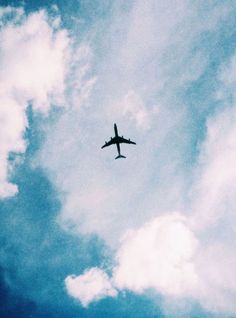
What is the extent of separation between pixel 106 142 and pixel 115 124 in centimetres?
513

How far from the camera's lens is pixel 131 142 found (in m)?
72.0

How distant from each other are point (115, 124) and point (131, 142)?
6.40 metres

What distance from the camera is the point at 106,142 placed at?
71.1m

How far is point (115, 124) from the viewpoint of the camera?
227 ft

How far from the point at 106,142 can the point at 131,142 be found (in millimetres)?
6279
